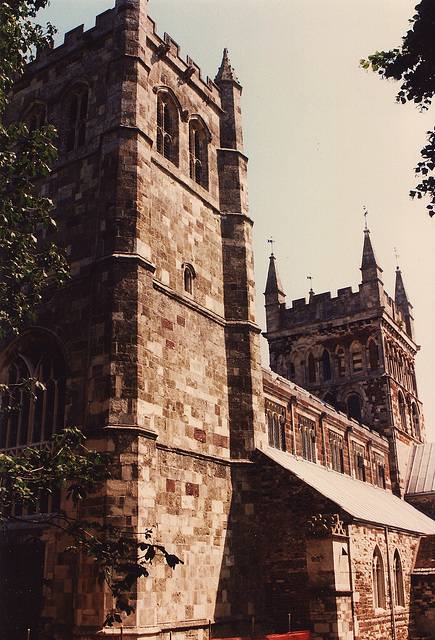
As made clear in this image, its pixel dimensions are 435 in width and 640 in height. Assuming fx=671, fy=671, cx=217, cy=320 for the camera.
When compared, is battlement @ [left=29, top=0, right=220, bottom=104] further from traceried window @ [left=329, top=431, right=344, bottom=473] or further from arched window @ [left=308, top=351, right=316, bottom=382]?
arched window @ [left=308, top=351, right=316, bottom=382]

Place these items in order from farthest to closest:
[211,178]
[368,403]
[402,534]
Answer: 1. [368,403]
2. [402,534]
3. [211,178]

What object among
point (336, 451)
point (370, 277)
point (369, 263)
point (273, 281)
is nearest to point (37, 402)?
point (336, 451)

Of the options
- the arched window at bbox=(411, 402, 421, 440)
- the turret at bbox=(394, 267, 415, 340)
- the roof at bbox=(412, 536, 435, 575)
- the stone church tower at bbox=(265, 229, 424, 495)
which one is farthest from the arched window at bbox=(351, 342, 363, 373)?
the roof at bbox=(412, 536, 435, 575)

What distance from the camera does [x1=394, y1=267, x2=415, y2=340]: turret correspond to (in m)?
50.3

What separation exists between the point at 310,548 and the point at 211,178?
13017 millimetres

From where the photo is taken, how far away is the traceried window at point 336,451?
1268 inches

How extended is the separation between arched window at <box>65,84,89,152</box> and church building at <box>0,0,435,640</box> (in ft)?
0.24

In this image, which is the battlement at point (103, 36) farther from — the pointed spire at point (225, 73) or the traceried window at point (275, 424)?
the traceried window at point (275, 424)

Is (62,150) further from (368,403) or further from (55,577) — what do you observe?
(368,403)

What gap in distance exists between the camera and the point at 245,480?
20.5 meters

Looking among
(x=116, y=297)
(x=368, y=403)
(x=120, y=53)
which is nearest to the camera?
(x=116, y=297)

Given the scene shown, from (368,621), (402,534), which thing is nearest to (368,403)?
(402,534)

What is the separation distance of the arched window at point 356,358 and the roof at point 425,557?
14.0m

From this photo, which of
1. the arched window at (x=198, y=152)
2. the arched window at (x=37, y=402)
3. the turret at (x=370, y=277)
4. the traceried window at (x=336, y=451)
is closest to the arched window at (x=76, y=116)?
the arched window at (x=198, y=152)
